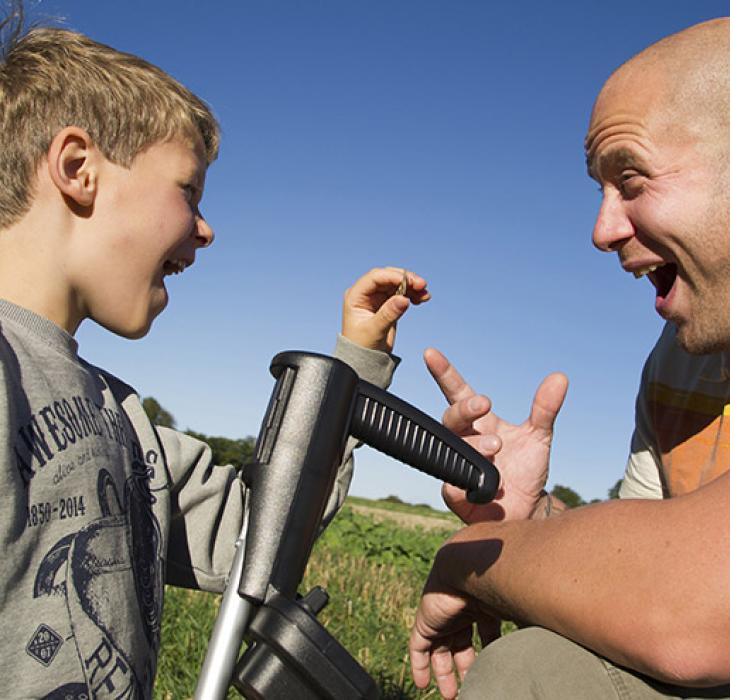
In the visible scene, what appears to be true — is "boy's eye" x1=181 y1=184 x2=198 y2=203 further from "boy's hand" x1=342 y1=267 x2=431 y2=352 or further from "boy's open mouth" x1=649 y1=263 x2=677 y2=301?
"boy's open mouth" x1=649 y1=263 x2=677 y2=301

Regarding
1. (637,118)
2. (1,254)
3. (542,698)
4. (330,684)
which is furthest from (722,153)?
(1,254)

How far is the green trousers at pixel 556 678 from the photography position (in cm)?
211

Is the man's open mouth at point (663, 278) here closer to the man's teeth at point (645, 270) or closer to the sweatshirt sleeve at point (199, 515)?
the man's teeth at point (645, 270)

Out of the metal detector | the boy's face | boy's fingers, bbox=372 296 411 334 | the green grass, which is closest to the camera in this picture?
the metal detector

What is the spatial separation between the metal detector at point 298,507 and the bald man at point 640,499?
1.05 ft

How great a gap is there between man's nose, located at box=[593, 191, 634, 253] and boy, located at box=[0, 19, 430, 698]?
671mm

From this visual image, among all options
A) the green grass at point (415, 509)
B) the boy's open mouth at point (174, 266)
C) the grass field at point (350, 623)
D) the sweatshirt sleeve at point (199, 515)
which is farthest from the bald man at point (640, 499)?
the green grass at point (415, 509)

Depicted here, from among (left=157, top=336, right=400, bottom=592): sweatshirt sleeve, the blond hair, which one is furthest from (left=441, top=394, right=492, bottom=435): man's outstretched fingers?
the blond hair

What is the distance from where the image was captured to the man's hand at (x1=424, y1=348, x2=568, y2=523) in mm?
2824

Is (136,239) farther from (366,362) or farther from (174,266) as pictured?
(366,362)

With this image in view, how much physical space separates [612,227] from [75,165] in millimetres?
1760

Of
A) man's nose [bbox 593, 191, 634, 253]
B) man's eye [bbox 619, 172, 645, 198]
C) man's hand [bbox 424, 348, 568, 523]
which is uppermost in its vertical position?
man's eye [bbox 619, 172, 645, 198]

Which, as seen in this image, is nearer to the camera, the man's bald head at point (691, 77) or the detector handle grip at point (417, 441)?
the detector handle grip at point (417, 441)

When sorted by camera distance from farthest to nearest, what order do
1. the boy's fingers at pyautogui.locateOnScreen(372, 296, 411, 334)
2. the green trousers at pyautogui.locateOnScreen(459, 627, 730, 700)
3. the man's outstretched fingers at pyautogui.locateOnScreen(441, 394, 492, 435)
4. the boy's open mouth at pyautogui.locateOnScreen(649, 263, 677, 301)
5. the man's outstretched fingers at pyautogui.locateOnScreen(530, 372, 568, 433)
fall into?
the boy's fingers at pyautogui.locateOnScreen(372, 296, 411, 334) < the boy's open mouth at pyautogui.locateOnScreen(649, 263, 677, 301) < the man's outstretched fingers at pyautogui.locateOnScreen(530, 372, 568, 433) < the man's outstretched fingers at pyautogui.locateOnScreen(441, 394, 492, 435) < the green trousers at pyautogui.locateOnScreen(459, 627, 730, 700)
